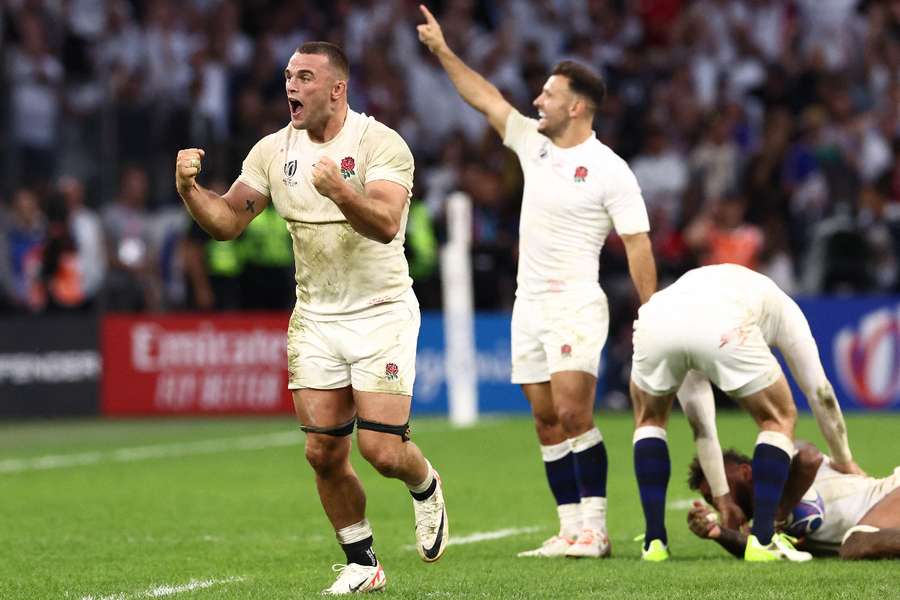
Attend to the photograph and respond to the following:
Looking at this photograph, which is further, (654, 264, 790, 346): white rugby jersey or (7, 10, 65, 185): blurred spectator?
(7, 10, 65, 185): blurred spectator

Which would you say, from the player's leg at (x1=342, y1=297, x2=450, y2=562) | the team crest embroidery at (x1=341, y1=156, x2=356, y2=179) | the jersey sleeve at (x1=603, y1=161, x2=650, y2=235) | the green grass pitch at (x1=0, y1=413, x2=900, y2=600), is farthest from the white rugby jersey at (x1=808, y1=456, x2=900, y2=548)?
the team crest embroidery at (x1=341, y1=156, x2=356, y2=179)

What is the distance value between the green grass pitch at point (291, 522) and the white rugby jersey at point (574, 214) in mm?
1479

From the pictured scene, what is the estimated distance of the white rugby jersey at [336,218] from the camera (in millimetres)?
7723

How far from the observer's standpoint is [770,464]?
27.7 feet

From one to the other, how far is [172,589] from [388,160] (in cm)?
213

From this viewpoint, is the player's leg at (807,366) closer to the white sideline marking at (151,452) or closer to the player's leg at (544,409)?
the player's leg at (544,409)

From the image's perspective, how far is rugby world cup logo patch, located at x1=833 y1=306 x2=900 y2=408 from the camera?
757 inches

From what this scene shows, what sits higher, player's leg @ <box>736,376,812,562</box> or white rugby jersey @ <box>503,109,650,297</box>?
white rugby jersey @ <box>503,109,650,297</box>

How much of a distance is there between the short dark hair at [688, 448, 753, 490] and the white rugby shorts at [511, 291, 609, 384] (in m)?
0.77

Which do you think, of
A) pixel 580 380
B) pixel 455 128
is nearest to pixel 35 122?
pixel 455 128

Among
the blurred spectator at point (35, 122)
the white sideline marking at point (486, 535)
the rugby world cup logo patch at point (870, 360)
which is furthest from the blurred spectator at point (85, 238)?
the white sideline marking at point (486, 535)

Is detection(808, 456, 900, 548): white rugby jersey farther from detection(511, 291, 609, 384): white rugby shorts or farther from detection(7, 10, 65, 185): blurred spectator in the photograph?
detection(7, 10, 65, 185): blurred spectator

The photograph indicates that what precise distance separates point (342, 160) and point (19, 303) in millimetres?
12801

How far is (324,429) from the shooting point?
7777 millimetres
